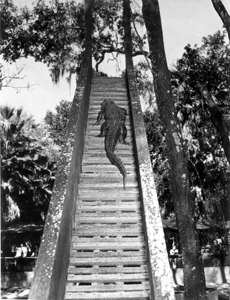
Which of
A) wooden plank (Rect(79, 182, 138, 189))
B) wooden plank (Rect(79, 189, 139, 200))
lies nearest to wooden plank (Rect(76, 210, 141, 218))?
wooden plank (Rect(79, 189, 139, 200))

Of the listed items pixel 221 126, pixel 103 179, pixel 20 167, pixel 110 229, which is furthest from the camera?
pixel 20 167

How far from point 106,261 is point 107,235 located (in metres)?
0.50

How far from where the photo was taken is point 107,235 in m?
5.51

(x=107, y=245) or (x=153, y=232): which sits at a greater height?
(x=153, y=232)

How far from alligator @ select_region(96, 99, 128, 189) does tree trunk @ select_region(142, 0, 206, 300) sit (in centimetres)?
102

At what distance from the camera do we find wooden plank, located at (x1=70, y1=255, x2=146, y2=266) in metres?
5.07

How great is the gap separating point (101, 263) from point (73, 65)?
382 inches

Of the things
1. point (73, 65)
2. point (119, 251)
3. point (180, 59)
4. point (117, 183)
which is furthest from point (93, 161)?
point (73, 65)

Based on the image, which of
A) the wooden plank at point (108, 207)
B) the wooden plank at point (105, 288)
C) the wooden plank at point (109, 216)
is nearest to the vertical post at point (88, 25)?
the wooden plank at point (108, 207)

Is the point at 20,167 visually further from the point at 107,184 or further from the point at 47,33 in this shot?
the point at 107,184

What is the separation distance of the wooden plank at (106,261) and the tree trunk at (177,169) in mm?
1144

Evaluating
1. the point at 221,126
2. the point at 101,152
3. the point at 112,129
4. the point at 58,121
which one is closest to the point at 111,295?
the point at 101,152

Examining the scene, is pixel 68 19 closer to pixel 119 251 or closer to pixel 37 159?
pixel 37 159

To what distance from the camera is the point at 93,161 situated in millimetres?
7129
